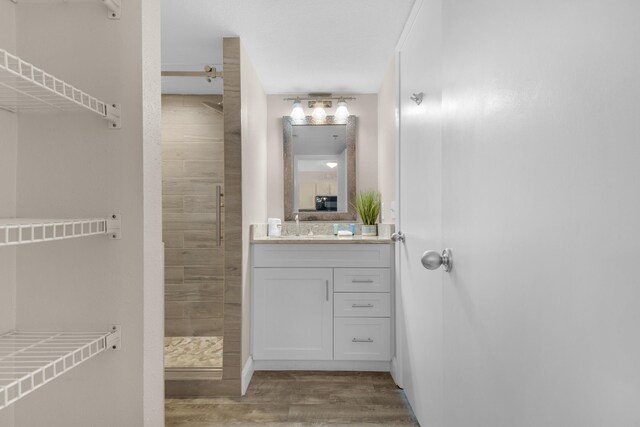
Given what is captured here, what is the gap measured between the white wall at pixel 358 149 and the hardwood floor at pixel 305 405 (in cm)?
158

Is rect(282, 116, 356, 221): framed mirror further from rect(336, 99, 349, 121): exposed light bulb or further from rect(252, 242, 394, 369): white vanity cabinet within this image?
rect(252, 242, 394, 369): white vanity cabinet

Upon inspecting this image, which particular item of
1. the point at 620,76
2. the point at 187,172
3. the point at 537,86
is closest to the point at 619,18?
the point at 620,76

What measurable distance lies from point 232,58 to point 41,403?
2107mm

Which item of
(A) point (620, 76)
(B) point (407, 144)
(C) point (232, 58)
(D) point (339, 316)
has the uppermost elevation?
(C) point (232, 58)

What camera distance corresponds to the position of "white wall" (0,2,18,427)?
1079mm

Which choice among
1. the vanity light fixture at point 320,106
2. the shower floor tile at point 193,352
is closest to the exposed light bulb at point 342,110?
the vanity light fixture at point 320,106

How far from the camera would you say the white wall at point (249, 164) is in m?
2.67

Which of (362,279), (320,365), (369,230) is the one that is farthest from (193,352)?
(369,230)

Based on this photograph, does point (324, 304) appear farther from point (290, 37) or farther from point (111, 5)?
point (111, 5)

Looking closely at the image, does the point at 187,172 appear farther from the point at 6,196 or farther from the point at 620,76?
the point at 620,76

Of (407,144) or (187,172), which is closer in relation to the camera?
(407,144)

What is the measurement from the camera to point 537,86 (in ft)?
2.40

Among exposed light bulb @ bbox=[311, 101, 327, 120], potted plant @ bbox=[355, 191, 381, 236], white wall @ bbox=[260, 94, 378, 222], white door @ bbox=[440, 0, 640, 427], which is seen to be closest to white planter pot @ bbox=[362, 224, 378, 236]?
potted plant @ bbox=[355, 191, 381, 236]

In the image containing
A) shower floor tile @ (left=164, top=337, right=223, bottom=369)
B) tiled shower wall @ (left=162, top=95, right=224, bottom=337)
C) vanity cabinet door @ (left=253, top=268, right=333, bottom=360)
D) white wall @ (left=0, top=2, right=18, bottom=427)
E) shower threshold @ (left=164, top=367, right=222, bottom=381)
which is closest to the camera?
white wall @ (left=0, top=2, right=18, bottom=427)
